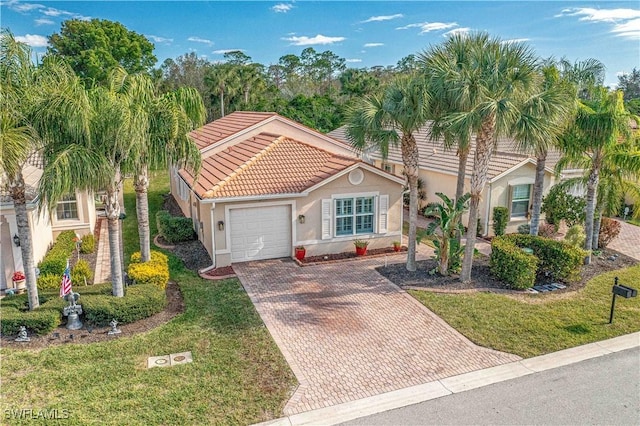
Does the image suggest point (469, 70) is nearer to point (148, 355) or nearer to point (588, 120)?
point (588, 120)

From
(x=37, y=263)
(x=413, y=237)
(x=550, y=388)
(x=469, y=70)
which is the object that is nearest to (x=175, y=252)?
(x=37, y=263)

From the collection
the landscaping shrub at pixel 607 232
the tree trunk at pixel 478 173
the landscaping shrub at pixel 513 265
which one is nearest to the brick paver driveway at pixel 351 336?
the tree trunk at pixel 478 173

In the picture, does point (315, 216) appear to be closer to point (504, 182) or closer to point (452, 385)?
point (452, 385)

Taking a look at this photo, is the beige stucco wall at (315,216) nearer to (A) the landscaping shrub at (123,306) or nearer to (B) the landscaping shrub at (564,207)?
(A) the landscaping shrub at (123,306)

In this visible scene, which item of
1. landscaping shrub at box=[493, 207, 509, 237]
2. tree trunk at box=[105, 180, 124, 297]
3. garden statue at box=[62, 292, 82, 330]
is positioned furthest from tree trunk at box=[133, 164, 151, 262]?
landscaping shrub at box=[493, 207, 509, 237]

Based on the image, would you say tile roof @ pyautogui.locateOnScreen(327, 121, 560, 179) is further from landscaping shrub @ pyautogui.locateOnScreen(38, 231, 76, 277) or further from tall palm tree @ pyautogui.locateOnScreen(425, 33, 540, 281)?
landscaping shrub @ pyautogui.locateOnScreen(38, 231, 76, 277)

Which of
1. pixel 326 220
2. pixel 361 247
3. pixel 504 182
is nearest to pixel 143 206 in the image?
pixel 326 220
